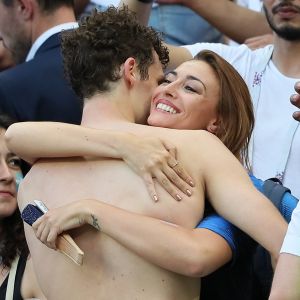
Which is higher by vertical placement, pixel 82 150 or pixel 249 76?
pixel 82 150

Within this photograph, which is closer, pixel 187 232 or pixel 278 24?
pixel 187 232

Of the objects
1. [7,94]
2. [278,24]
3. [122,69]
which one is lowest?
[7,94]

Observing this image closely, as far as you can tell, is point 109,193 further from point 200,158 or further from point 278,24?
point 278,24

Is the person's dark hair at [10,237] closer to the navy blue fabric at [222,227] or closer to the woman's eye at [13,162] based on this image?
the woman's eye at [13,162]

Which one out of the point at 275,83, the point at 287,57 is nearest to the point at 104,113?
the point at 275,83

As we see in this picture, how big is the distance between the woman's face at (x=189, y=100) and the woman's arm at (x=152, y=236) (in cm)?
55

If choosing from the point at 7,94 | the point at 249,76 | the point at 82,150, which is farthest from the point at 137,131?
the point at 249,76

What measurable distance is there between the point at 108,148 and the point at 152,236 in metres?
0.35

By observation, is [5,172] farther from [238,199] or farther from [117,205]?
[238,199]

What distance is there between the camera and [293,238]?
2473mm

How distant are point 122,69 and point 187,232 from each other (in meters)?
0.67

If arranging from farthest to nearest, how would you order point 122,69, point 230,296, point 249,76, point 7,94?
point 249,76, point 7,94, point 122,69, point 230,296

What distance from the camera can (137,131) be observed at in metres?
3.03

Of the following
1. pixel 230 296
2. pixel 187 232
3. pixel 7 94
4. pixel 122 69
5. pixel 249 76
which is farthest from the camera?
pixel 249 76
